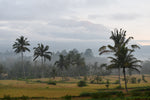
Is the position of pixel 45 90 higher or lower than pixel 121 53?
lower

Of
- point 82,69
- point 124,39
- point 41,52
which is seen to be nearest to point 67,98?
point 124,39

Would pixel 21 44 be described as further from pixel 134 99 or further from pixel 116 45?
pixel 134 99

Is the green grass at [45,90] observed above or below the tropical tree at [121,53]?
below

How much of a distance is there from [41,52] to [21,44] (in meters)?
7.42

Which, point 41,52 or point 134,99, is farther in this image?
point 41,52

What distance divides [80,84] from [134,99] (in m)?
22.5

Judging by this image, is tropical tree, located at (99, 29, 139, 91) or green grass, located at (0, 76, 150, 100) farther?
tropical tree, located at (99, 29, 139, 91)

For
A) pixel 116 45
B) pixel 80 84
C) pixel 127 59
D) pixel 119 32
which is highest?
pixel 119 32

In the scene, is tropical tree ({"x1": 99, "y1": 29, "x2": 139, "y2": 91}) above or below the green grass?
above

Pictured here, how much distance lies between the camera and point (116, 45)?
104ft

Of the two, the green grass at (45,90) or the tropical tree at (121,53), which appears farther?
the tropical tree at (121,53)

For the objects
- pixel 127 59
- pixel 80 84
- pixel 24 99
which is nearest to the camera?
pixel 24 99

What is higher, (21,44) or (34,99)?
(21,44)

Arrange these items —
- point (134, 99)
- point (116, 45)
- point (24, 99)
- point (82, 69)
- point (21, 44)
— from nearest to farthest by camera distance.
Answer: point (134, 99)
point (24, 99)
point (116, 45)
point (21, 44)
point (82, 69)
